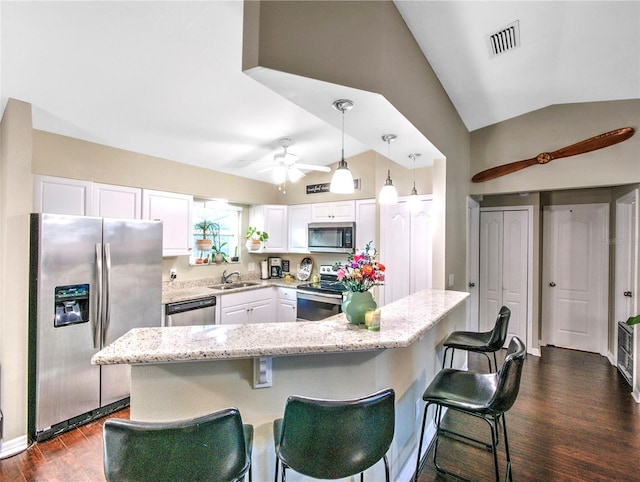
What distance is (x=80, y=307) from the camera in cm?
258

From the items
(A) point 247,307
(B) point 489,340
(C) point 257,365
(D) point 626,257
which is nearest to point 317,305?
(A) point 247,307

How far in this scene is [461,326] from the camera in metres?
3.54

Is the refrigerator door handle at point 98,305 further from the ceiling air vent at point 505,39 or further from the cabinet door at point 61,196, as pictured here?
the ceiling air vent at point 505,39

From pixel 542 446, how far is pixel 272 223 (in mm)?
4049

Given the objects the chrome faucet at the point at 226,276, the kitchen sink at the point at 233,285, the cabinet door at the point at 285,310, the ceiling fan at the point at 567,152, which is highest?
the ceiling fan at the point at 567,152

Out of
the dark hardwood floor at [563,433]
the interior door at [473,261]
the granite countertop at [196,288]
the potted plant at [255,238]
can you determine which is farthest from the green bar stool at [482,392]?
the potted plant at [255,238]

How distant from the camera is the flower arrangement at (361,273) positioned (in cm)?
173

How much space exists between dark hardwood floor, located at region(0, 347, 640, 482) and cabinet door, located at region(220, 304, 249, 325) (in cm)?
135

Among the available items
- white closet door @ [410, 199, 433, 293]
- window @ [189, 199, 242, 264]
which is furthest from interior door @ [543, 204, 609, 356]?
window @ [189, 199, 242, 264]

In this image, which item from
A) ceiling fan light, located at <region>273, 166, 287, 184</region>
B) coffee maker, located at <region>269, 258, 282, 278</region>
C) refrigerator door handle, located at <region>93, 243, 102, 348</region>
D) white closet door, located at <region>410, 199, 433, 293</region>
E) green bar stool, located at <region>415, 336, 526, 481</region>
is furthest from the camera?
coffee maker, located at <region>269, 258, 282, 278</region>

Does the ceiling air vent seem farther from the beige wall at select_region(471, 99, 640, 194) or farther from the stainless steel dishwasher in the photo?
the stainless steel dishwasher

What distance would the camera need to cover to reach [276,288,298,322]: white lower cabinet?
4484mm

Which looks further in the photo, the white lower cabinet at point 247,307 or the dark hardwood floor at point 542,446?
the white lower cabinet at point 247,307

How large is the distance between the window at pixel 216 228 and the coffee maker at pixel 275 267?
629 millimetres
